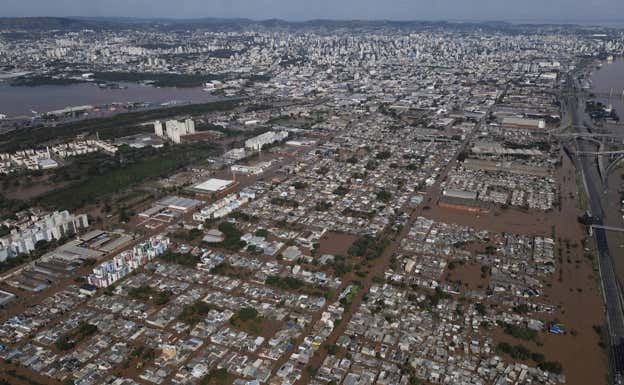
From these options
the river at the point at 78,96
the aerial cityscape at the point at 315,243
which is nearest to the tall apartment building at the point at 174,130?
the aerial cityscape at the point at 315,243

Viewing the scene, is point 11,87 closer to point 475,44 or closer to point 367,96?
point 367,96

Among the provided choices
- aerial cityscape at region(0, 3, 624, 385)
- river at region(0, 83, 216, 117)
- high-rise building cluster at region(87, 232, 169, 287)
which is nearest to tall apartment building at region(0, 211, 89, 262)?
aerial cityscape at region(0, 3, 624, 385)

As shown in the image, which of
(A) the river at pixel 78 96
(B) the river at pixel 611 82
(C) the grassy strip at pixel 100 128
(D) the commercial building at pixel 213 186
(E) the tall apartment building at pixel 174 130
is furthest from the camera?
(A) the river at pixel 78 96

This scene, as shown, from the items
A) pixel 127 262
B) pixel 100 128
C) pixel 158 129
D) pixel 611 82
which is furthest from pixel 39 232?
pixel 611 82

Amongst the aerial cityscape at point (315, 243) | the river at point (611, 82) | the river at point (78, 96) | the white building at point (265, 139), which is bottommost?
the aerial cityscape at point (315, 243)

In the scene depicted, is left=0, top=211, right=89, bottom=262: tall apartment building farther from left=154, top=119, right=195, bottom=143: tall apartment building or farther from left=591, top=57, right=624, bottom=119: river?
left=591, top=57, right=624, bottom=119: river

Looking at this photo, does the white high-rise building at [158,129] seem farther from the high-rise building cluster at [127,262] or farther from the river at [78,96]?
the high-rise building cluster at [127,262]

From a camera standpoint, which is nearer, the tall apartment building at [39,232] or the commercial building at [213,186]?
A: the tall apartment building at [39,232]
